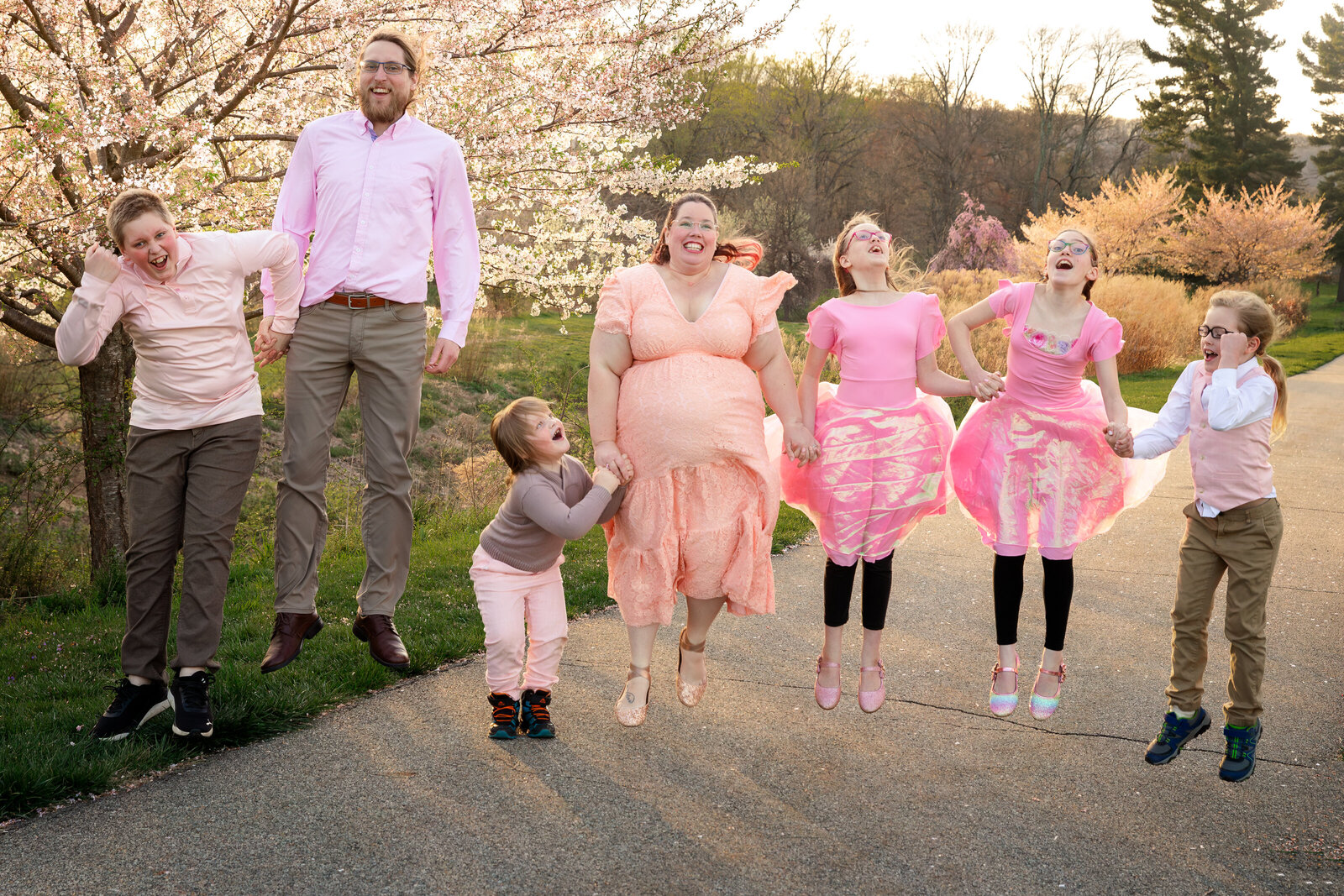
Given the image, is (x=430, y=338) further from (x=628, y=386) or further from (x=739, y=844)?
(x=739, y=844)

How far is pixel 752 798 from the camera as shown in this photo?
11.6ft

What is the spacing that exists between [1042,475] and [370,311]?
2.65 metres

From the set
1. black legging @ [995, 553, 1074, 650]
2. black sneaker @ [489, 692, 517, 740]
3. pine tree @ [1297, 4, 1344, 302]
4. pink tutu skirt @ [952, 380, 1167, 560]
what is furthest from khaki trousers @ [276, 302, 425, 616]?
pine tree @ [1297, 4, 1344, 302]

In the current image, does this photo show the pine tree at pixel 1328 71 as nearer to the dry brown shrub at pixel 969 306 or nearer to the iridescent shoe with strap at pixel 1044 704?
the dry brown shrub at pixel 969 306

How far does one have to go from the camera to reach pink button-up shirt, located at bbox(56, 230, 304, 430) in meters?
3.57

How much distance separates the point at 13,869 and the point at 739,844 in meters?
2.12

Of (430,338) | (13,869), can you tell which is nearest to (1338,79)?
(430,338)

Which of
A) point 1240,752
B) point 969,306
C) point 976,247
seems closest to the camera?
point 1240,752

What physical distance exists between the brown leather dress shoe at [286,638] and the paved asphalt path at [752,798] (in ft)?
1.05

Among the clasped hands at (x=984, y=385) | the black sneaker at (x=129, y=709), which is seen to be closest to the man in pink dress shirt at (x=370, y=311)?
the black sneaker at (x=129, y=709)

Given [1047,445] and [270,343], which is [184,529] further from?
[1047,445]

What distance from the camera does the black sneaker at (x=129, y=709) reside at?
3754mm

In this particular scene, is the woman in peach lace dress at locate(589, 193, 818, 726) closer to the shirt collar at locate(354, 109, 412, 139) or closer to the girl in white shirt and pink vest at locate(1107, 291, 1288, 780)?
the shirt collar at locate(354, 109, 412, 139)

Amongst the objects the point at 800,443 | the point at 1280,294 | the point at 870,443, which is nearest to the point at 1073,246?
the point at 870,443
